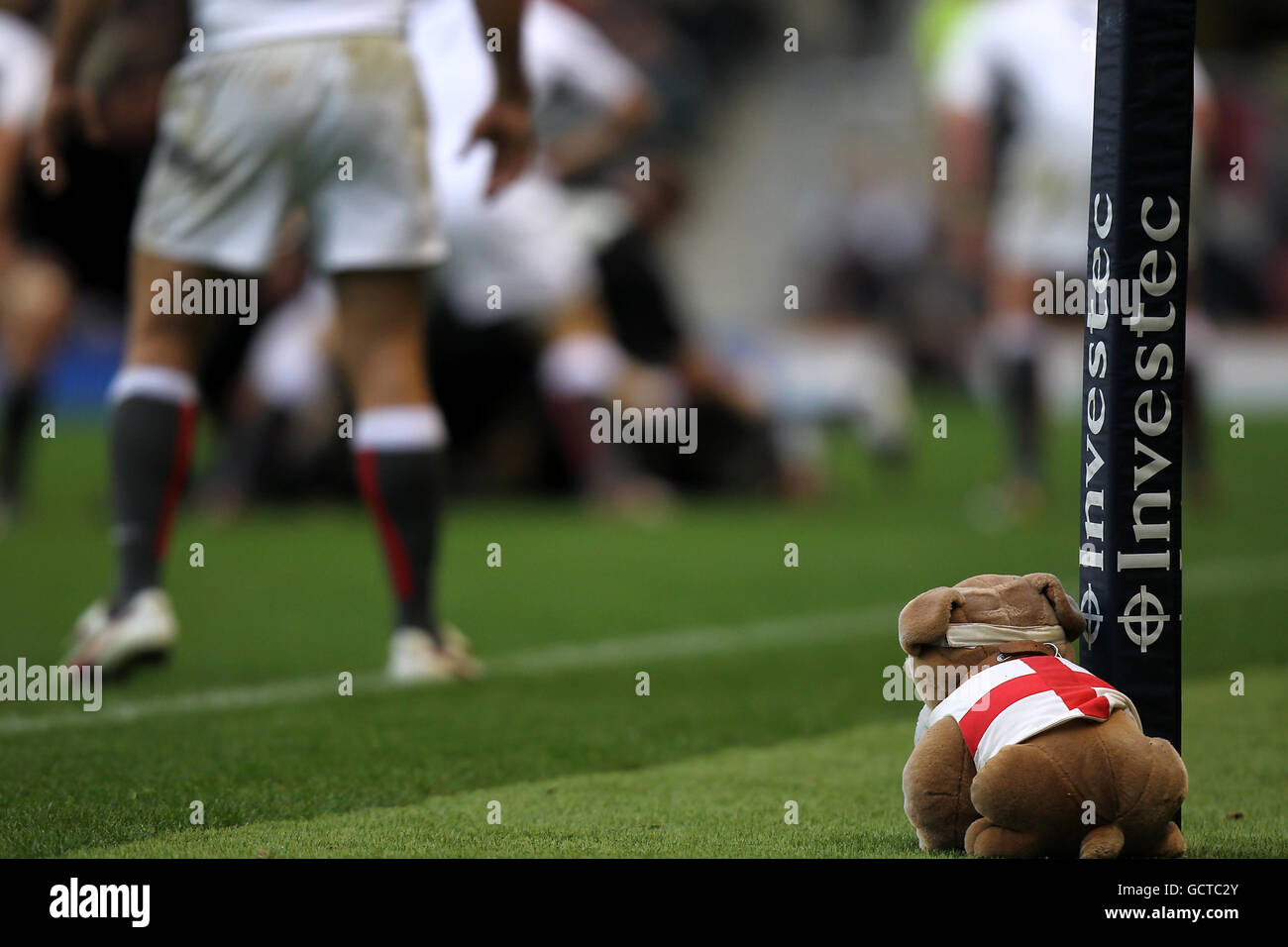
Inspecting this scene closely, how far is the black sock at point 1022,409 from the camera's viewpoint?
807 centimetres

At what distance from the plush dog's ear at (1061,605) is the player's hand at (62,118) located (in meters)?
2.52

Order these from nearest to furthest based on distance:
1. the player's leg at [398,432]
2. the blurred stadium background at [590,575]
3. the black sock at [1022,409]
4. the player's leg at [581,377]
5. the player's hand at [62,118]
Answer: the blurred stadium background at [590,575] → the player's leg at [398,432] → the player's hand at [62,118] → the black sock at [1022,409] → the player's leg at [581,377]

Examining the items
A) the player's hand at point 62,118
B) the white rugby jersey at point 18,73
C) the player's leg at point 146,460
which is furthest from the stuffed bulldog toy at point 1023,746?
the white rugby jersey at point 18,73

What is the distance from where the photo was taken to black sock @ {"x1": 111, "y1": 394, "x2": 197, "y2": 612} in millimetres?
3928

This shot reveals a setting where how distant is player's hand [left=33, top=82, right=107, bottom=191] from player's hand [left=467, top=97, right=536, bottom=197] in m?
0.90

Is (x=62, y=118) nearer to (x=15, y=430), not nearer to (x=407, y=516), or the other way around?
(x=407, y=516)

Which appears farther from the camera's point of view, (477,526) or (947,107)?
(947,107)

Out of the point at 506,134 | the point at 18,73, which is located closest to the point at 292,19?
the point at 506,134

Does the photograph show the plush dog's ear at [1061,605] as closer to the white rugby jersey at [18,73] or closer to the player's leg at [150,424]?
the player's leg at [150,424]

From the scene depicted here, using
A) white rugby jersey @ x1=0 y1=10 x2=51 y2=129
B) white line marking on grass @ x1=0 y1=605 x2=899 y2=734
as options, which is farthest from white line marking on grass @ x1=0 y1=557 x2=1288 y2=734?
white rugby jersey @ x1=0 y1=10 x2=51 y2=129

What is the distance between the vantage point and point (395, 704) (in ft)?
12.6

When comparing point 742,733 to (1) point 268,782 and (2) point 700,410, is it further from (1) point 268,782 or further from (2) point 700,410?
(2) point 700,410
